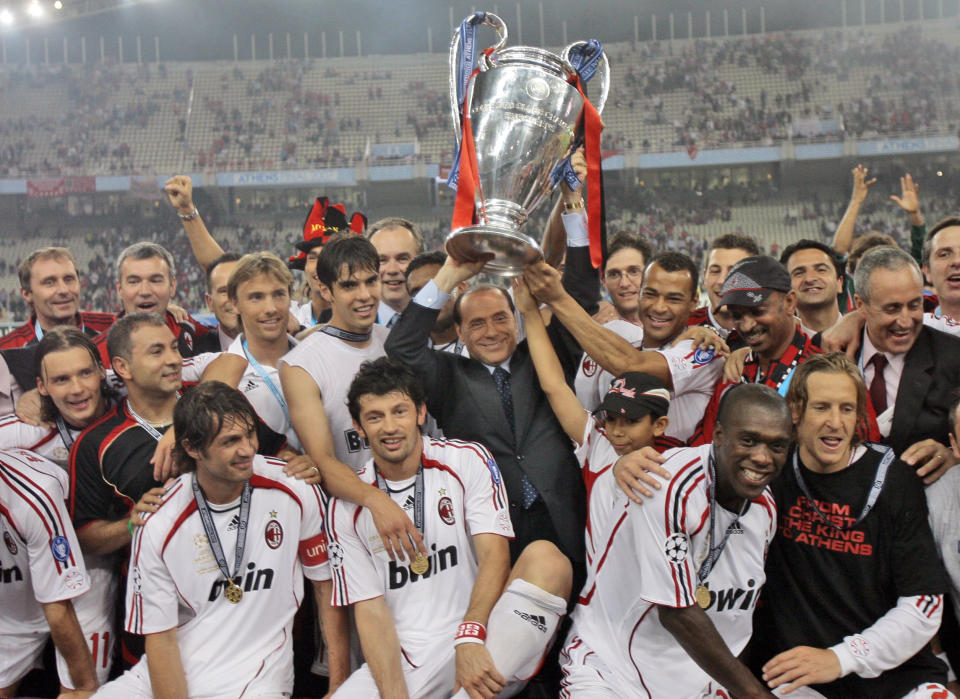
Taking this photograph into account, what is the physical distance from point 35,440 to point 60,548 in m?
0.70

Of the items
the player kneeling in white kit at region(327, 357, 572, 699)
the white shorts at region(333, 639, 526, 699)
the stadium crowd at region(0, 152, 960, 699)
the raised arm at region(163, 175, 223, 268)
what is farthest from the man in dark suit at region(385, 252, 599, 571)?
the raised arm at region(163, 175, 223, 268)

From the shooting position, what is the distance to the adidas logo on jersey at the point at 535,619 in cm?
290

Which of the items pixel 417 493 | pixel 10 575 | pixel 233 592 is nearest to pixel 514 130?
pixel 417 493

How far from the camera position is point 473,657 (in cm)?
279

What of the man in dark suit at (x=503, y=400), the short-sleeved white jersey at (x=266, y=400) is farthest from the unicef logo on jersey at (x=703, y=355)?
the short-sleeved white jersey at (x=266, y=400)

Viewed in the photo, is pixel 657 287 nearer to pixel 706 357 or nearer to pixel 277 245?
pixel 706 357

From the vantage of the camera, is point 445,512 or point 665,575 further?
point 445,512

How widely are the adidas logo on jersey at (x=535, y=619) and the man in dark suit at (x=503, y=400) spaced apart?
0.36 metres

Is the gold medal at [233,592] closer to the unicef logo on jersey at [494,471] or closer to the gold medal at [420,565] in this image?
the gold medal at [420,565]

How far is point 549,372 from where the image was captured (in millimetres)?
3314

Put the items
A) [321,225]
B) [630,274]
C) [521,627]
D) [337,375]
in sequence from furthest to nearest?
[321,225], [630,274], [337,375], [521,627]

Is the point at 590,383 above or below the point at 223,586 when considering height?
above

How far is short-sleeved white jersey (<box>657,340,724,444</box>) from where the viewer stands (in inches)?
128

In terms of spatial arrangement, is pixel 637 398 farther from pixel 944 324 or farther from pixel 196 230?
pixel 196 230
